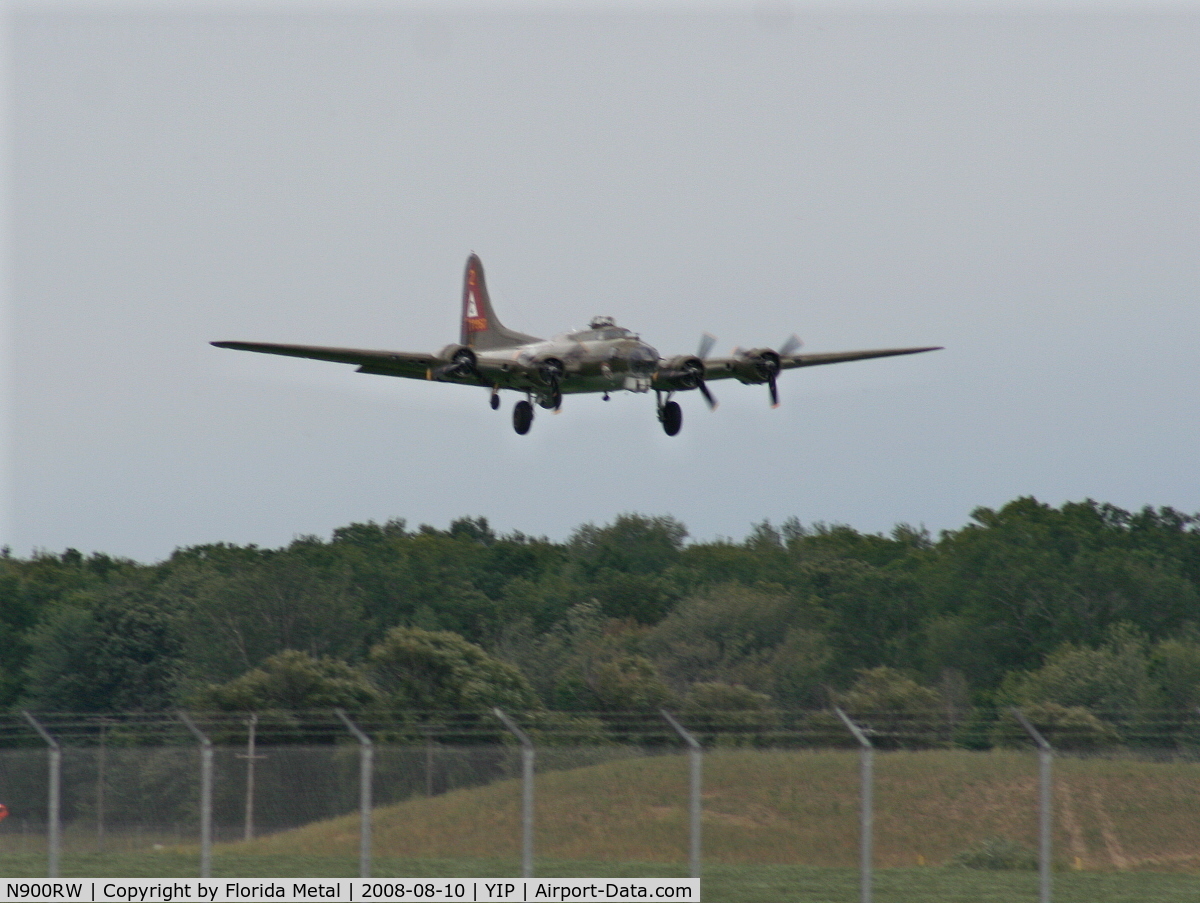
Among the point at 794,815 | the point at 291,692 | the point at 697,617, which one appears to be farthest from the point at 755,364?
the point at 697,617

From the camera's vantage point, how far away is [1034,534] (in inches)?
4220

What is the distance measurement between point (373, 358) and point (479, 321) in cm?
960

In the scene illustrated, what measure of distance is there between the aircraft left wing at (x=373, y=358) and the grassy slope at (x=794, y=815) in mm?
13748

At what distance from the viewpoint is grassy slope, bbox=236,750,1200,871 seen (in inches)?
894

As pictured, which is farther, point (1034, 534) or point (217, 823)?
point (1034, 534)

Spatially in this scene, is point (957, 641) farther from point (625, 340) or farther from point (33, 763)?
point (33, 763)

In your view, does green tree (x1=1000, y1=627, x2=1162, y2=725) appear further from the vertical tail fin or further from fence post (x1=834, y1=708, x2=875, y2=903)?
fence post (x1=834, y1=708, x2=875, y2=903)

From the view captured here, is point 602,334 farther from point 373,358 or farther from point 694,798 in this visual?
point 694,798

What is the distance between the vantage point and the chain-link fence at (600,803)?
21953mm

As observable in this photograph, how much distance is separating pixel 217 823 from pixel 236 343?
1212cm

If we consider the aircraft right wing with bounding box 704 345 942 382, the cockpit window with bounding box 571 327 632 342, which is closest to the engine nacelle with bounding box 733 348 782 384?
the aircraft right wing with bounding box 704 345 942 382

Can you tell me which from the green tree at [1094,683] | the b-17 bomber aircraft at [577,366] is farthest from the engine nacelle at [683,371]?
the green tree at [1094,683]

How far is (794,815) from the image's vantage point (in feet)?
75.7

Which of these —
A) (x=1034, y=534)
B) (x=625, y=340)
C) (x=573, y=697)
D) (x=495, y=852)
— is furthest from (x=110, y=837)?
(x=1034, y=534)
